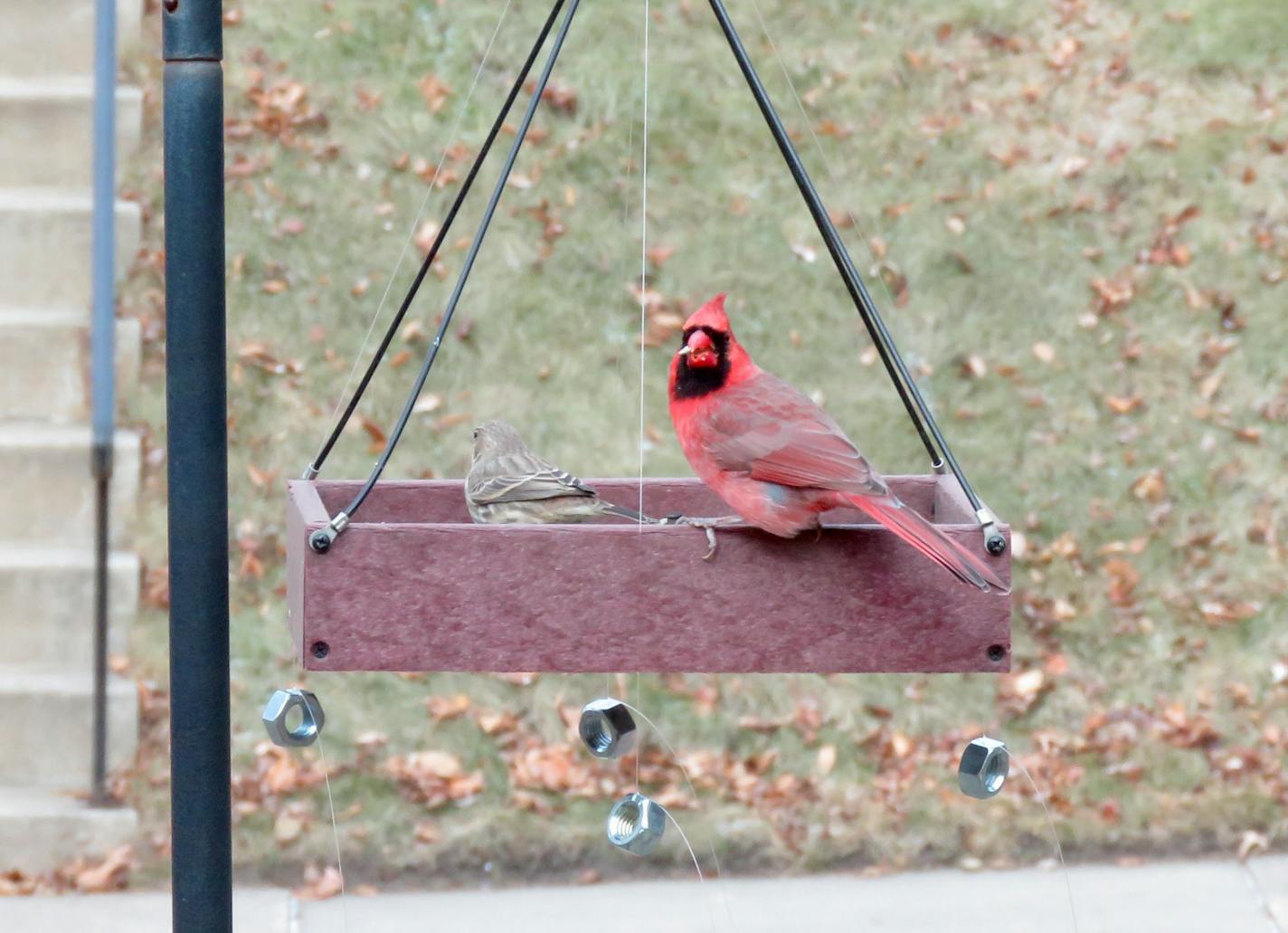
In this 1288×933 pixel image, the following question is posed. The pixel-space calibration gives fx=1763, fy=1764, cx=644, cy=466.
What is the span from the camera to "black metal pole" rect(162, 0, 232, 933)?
236 centimetres

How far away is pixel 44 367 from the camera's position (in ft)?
17.7

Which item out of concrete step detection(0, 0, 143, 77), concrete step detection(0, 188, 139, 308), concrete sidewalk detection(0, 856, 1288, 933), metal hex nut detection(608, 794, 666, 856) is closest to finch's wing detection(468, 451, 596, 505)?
metal hex nut detection(608, 794, 666, 856)

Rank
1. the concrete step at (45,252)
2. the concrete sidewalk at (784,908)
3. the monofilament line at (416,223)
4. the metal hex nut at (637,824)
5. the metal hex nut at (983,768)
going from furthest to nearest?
the concrete step at (45,252) < the concrete sidewalk at (784,908) < the monofilament line at (416,223) < the metal hex nut at (637,824) < the metal hex nut at (983,768)

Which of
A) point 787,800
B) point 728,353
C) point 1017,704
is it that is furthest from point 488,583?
point 1017,704

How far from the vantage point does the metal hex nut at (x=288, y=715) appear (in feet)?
8.63

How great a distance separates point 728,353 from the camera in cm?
268

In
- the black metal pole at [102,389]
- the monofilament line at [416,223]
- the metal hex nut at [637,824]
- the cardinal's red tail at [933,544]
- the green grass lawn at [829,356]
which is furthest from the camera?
the green grass lawn at [829,356]

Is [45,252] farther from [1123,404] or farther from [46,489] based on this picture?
[1123,404]

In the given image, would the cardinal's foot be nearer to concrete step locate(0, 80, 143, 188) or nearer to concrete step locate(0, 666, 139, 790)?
concrete step locate(0, 666, 139, 790)

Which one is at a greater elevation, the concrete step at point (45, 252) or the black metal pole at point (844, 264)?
the black metal pole at point (844, 264)

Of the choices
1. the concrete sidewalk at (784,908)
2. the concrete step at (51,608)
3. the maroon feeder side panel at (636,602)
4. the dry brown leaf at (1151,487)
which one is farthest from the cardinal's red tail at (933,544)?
the dry brown leaf at (1151,487)

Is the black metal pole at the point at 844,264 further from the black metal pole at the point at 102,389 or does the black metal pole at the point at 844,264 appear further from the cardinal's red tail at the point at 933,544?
the black metal pole at the point at 102,389

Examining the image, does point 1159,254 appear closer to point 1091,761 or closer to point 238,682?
point 1091,761

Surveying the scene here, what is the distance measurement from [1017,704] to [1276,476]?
4.16ft
